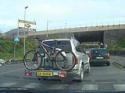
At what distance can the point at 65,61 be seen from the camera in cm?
1781

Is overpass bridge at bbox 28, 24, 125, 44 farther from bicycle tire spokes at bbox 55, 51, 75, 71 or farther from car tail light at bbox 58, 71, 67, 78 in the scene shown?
car tail light at bbox 58, 71, 67, 78

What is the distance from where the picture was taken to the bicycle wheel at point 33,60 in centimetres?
1823

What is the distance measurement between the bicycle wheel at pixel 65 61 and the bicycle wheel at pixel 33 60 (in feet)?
2.73

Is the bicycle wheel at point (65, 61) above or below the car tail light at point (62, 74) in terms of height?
above

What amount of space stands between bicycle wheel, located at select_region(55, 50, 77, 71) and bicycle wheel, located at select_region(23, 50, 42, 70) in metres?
0.83

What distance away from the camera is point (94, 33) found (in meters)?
108

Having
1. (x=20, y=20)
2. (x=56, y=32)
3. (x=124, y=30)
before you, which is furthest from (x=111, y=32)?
(x=20, y=20)

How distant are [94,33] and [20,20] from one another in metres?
35.9

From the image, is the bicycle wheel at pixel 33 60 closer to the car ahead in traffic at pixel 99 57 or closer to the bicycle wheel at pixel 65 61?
the bicycle wheel at pixel 65 61

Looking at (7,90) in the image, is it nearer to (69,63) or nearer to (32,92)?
(32,92)

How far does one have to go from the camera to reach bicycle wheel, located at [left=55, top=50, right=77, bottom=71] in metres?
17.8

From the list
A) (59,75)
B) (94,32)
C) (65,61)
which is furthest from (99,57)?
(94,32)

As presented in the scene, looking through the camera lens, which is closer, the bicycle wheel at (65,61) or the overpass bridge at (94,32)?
the bicycle wheel at (65,61)

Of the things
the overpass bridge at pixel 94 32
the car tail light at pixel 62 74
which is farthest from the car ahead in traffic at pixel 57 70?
the overpass bridge at pixel 94 32
